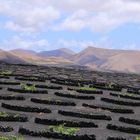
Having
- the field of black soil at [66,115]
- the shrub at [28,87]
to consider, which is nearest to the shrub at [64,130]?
the field of black soil at [66,115]

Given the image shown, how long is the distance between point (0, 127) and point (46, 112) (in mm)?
1077

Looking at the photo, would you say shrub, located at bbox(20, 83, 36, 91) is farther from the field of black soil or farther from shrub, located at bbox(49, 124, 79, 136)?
shrub, located at bbox(49, 124, 79, 136)

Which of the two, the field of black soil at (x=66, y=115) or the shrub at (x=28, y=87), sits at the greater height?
the shrub at (x=28, y=87)

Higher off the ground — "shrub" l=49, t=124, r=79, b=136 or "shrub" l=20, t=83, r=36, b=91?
"shrub" l=20, t=83, r=36, b=91

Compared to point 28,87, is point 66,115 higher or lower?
lower

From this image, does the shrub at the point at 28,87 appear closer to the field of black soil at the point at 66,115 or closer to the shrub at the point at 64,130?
the field of black soil at the point at 66,115

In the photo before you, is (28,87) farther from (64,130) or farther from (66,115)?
(64,130)

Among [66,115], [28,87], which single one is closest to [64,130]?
[66,115]

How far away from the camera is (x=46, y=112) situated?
5.90m

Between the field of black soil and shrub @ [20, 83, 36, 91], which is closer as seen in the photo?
the field of black soil

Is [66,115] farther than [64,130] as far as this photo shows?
Yes

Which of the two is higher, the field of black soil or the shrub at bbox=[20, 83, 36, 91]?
the shrub at bbox=[20, 83, 36, 91]

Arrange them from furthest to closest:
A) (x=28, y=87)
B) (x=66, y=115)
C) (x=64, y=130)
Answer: (x=28, y=87), (x=66, y=115), (x=64, y=130)

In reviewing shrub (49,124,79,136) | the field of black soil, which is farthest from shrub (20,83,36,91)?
shrub (49,124,79,136)
